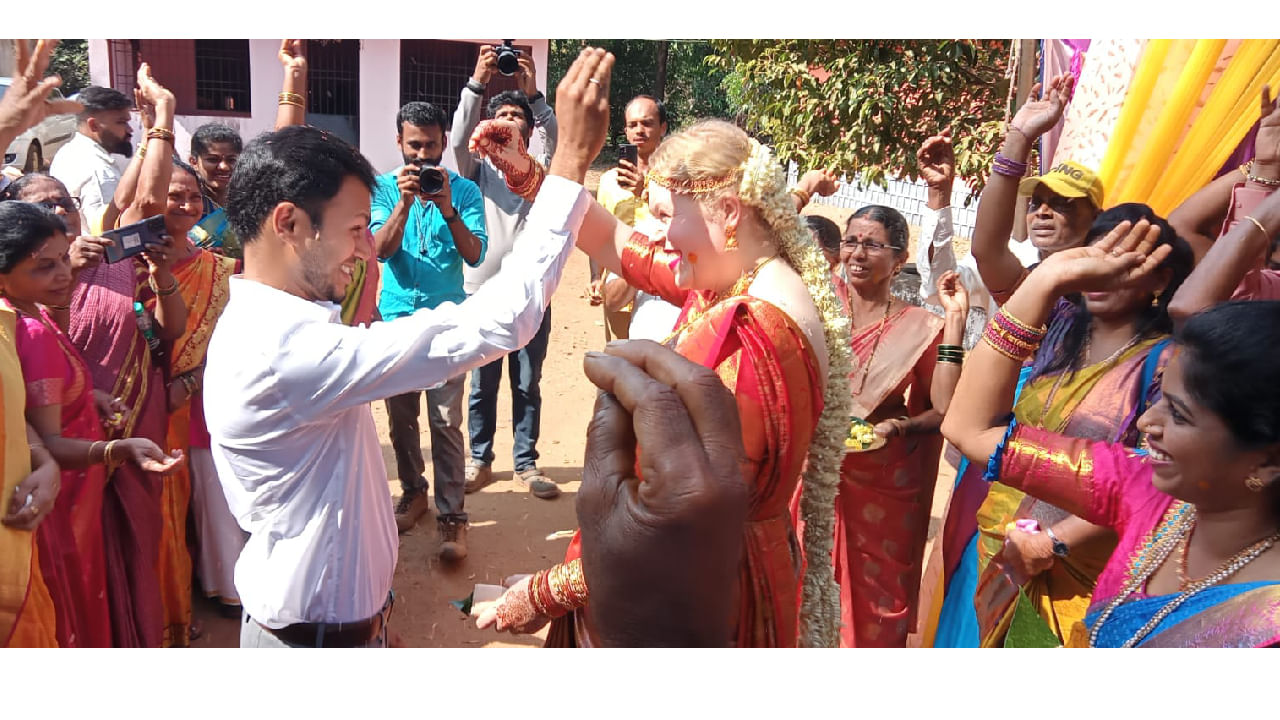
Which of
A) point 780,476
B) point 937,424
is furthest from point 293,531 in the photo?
point 937,424

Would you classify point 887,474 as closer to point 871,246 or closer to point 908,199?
point 871,246

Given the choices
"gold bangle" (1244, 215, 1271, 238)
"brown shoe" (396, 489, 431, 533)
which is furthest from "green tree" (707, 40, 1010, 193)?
"gold bangle" (1244, 215, 1271, 238)

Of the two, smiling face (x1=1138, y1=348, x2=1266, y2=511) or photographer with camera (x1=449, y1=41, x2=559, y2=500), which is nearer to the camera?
smiling face (x1=1138, y1=348, x2=1266, y2=511)

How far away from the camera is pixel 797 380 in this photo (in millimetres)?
1939

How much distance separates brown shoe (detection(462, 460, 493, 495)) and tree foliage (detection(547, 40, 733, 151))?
405 inches

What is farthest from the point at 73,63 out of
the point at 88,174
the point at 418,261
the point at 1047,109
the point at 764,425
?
the point at 764,425

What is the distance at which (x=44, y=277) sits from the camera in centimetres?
262

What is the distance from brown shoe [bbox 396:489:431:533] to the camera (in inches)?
187

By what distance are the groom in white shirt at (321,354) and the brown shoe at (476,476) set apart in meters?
3.42

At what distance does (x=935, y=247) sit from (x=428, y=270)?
267 cm

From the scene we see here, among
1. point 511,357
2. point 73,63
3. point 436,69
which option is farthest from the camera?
point 73,63

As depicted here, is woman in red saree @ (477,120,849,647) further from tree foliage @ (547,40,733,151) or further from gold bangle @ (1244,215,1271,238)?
tree foliage @ (547,40,733,151)

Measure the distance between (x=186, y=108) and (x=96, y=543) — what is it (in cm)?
1130

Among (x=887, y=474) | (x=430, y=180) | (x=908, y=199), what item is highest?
(x=430, y=180)
